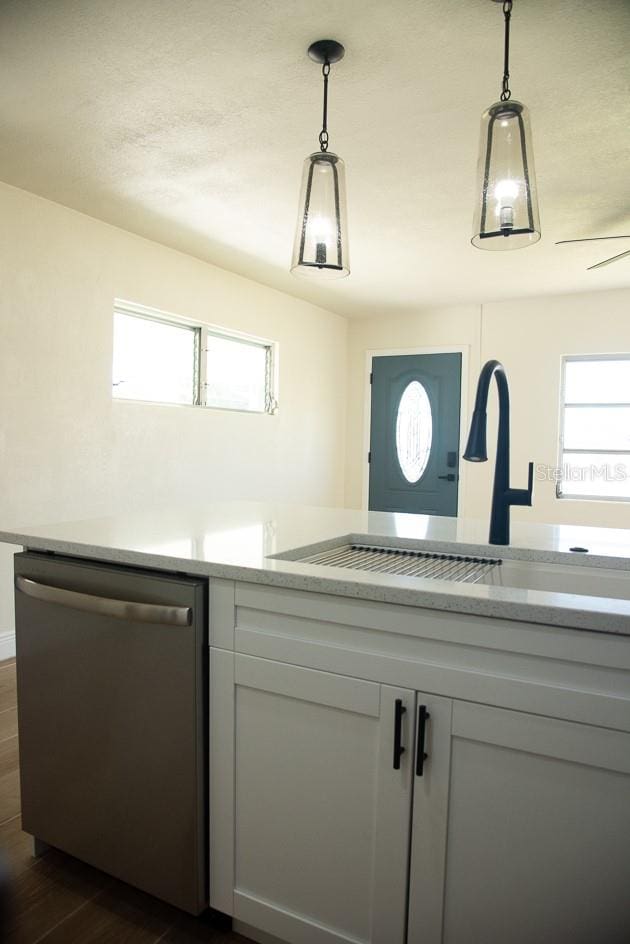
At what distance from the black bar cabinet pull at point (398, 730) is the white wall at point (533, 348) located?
176 inches

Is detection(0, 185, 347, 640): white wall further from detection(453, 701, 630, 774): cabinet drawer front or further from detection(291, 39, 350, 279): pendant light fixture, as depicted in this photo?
detection(453, 701, 630, 774): cabinet drawer front

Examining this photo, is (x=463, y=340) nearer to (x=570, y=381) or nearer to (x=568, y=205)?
(x=570, y=381)

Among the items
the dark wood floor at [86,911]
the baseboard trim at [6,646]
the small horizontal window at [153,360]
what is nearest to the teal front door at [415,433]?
the small horizontal window at [153,360]

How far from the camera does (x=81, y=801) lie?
1.50m

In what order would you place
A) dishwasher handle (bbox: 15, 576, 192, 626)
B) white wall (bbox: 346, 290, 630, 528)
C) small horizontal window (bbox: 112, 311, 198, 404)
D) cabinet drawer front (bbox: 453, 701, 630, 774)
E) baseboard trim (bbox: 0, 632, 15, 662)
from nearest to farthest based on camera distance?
1. cabinet drawer front (bbox: 453, 701, 630, 774)
2. dishwasher handle (bbox: 15, 576, 192, 626)
3. baseboard trim (bbox: 0, 632, 15, 662)
4. small horizontal window (bbox: 112, 311, 198, 404)
5. white wall (bbox: 346, 290, 630, 528)

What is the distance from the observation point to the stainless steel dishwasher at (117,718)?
1326 millimetres

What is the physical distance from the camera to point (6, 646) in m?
3.19

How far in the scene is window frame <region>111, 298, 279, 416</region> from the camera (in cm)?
397

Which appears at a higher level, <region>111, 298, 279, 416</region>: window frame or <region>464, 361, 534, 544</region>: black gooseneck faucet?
<region>111, 298, 279, 416</region>: window frame

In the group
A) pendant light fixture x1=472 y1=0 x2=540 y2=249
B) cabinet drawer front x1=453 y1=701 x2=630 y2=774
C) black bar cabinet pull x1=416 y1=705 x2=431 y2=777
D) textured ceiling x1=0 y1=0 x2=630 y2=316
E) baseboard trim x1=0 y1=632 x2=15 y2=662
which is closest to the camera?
cabinet drawer front x1=453 y1=701 x2=630 y2=774

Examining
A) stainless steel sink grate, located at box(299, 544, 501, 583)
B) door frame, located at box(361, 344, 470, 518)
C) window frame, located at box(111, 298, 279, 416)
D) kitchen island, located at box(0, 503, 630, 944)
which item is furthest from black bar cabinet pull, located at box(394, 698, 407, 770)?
door frame, located at box(361, 344, 470, 518)

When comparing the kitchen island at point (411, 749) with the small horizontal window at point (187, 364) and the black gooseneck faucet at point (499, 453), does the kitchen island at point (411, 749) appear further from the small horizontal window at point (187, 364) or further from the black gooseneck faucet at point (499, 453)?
the small horizontal window at point (187, 364)

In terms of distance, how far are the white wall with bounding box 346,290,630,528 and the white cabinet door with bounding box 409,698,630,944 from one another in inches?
176

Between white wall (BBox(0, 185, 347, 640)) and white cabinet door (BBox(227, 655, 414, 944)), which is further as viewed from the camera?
white wall (BBox(0, 185, 347, 640))
